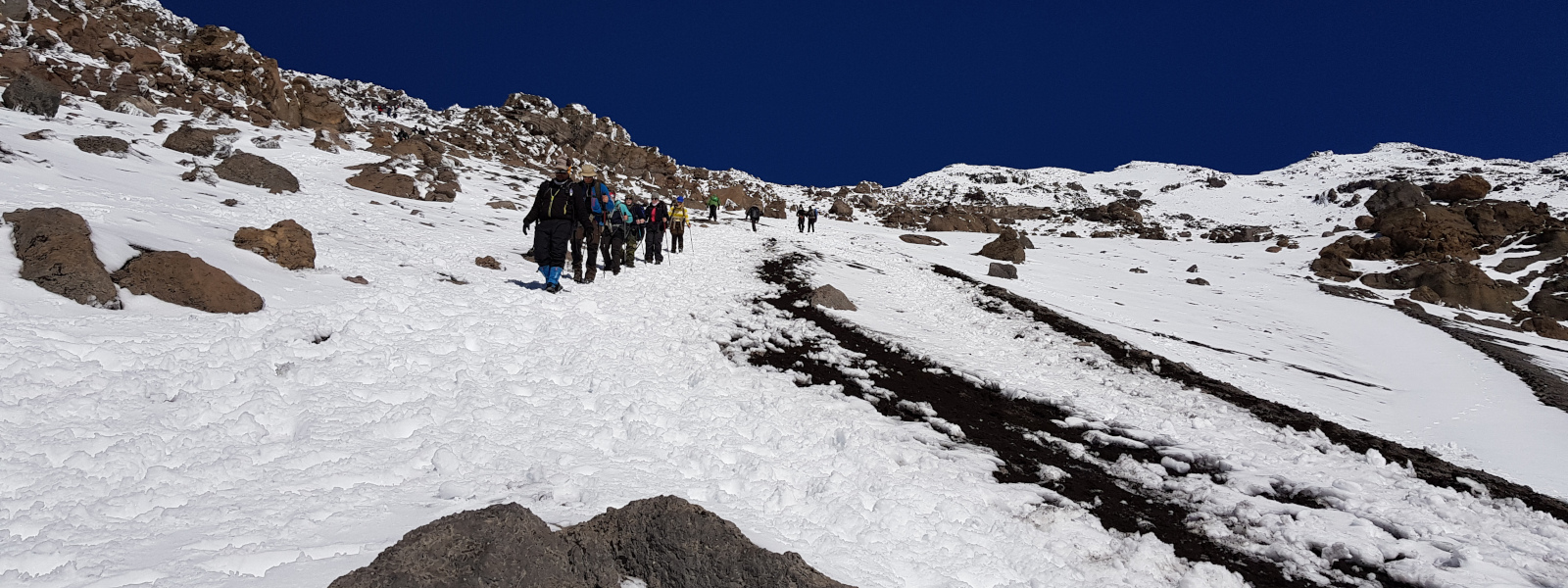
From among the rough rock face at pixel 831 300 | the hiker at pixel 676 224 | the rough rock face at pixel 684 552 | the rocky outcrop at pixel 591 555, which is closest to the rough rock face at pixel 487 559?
the rocky outcrop at pixel 591 555

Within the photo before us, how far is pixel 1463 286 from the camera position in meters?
28.8

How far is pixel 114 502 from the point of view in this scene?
354 cm

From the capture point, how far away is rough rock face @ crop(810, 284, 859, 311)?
14.3 meters

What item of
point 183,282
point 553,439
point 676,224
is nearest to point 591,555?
point 553,439

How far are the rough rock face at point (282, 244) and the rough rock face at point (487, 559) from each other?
8.64m

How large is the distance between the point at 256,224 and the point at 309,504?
430 inches

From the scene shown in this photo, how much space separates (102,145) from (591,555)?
1975 centimetres

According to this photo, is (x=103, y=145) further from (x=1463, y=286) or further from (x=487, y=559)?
(x=1463, y=286)

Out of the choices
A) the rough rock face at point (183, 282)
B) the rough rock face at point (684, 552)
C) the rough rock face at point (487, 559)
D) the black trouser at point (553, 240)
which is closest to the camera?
the rough rock face at point (487, 559)

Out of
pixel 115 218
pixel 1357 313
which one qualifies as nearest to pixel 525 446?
pixel 115 218

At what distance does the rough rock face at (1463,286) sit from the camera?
2797cm

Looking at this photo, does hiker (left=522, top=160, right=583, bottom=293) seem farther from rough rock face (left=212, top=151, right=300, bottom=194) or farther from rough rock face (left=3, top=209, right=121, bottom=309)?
rough rock face (left=212, top=151, right=300, bottom=194)

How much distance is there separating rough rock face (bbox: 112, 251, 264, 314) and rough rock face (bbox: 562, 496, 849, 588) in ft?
20.1

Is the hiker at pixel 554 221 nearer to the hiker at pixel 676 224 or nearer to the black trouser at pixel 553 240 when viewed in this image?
the black trouser at pixel 553 240
